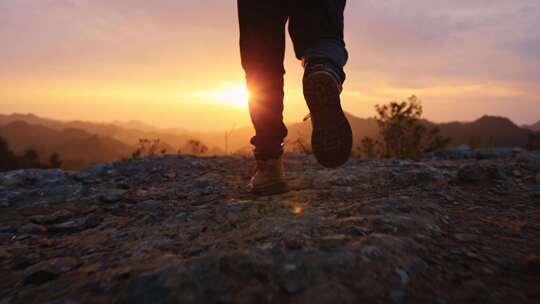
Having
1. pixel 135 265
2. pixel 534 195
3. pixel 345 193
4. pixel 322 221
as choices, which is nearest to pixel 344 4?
pixel 345 193

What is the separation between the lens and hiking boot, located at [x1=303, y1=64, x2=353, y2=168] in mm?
1782

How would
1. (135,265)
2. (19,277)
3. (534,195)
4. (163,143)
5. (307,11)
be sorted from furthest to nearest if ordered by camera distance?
(163,143), (534,195), (307,11), (19,277), (135,265)

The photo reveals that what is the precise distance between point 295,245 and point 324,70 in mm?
941

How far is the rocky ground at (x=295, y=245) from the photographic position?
0.97m

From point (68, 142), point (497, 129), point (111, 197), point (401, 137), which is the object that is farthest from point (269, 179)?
point (68, 142)

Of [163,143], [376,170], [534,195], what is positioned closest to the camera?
[534,195]

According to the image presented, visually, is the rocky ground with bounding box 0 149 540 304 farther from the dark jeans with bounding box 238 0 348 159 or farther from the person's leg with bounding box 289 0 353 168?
the dark jeans with bounding box 238 0 348 159

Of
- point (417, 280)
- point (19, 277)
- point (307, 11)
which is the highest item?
point (307, 11)

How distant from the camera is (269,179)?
2.33m

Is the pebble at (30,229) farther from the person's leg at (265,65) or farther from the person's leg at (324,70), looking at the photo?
the person's leg at (324,70)

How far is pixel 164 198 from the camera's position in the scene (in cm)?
261

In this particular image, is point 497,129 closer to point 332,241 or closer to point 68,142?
point 332,241

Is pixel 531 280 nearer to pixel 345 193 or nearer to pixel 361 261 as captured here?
pixel 361 261

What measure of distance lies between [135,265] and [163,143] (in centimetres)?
506
